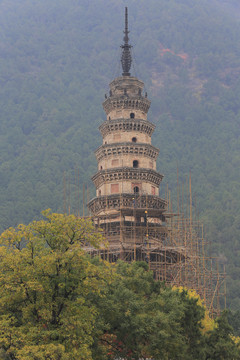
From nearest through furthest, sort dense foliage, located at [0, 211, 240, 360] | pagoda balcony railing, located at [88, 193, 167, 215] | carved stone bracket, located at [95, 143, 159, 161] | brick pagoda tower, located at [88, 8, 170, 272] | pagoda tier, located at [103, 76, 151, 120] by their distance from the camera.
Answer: dense foliage, located at [0, 211, 240, 360] → brick pagoda tower, located at [88, 8, 170, 272] → pagoda balcony railing, located at [88, 193, 167, 215] → carved stone bracket, located at [95, 143, 159, 161] → pagoda tier, located at [103, 76, 151, 120]

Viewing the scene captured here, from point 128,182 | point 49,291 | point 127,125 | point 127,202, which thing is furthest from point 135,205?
point 49,291

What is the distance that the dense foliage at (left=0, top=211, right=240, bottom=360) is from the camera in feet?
68.0

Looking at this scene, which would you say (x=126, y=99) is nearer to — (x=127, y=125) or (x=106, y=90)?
(x=127, y=125)

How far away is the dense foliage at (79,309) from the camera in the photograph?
2072cm

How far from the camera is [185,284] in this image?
40.8 meters

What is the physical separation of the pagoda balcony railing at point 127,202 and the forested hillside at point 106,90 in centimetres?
3129

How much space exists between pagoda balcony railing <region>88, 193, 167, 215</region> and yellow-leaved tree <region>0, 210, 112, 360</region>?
740 inches

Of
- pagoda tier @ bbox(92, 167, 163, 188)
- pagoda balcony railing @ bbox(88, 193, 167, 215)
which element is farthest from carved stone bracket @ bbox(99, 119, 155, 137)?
pagoda balcony railing @ bbox(88, 193, 167, 215)

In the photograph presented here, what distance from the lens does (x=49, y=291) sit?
71.0ft

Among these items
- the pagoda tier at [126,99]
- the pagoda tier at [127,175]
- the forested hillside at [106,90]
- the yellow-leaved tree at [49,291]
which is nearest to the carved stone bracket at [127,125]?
the pagoda tier at [126,99]

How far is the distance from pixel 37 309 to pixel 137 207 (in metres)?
20.9

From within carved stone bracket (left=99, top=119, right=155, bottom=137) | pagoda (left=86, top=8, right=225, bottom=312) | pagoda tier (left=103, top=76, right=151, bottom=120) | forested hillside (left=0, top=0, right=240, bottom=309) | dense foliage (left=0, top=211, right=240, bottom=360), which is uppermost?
forested hillside (left=0, top=0, right=240, bottom=309)

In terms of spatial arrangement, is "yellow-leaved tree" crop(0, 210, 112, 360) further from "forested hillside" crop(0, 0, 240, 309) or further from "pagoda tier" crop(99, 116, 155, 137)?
"forested hillside" crop(0, 0, 240, 309)

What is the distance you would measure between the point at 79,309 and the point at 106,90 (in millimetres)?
115976
